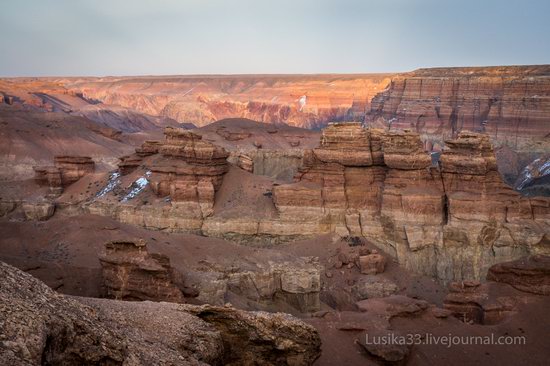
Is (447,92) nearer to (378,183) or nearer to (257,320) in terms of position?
(378,183)

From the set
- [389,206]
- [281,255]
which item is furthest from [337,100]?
[281,255]

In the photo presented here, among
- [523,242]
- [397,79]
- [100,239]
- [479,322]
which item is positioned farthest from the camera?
[397,79]

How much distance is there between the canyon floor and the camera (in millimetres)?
12766

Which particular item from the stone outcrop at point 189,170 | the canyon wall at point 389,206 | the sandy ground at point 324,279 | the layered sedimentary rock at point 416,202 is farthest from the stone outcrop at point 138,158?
the sandy ground at point 324,279

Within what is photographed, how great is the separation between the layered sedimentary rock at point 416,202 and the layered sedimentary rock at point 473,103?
41.4m

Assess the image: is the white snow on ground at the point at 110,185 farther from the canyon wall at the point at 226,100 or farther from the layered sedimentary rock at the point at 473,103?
the canyon wall at the point at 226,100

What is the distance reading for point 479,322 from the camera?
2442 centimetres

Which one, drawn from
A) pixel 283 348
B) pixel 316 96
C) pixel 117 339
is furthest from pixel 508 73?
pixel 117 339

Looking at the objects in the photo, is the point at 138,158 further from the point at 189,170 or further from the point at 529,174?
the point at 529,174

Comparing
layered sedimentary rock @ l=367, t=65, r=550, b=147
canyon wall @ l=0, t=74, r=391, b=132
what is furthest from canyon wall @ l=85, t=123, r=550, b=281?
canyon wall @ l=0, t=74, r=391, b=132

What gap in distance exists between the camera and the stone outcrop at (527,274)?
24502 millimetres

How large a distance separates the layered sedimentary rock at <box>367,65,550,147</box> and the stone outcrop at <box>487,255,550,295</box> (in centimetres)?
5014

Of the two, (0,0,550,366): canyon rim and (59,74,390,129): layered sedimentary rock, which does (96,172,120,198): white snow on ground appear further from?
(59,74,390,129): layered sedimentary rock

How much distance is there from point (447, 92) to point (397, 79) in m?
9.81
